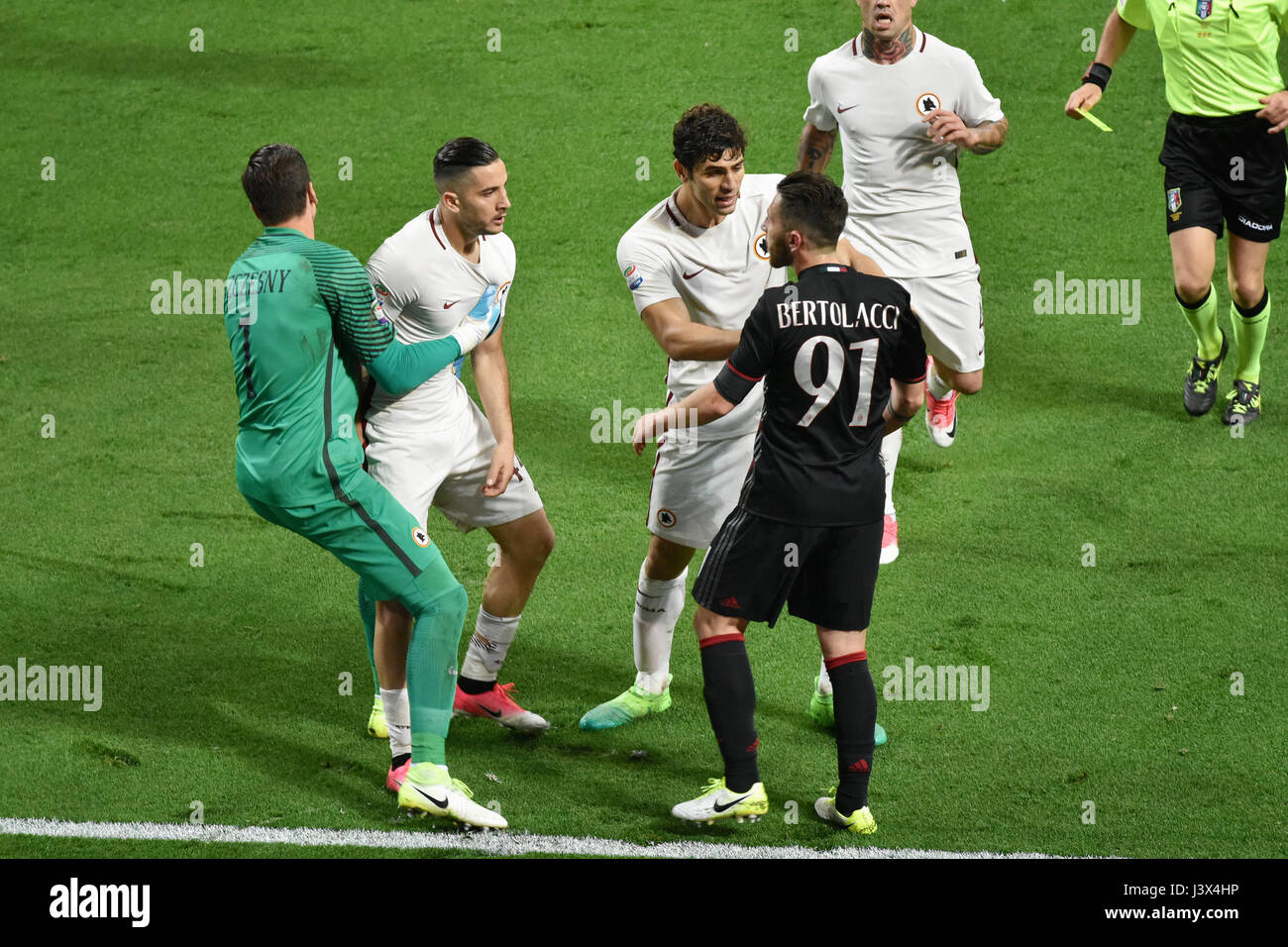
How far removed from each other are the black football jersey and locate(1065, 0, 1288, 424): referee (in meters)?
3.31

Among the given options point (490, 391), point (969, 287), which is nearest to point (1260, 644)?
point (969, 287)

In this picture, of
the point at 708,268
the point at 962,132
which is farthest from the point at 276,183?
the point at 962,132

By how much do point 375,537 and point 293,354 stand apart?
0.59m

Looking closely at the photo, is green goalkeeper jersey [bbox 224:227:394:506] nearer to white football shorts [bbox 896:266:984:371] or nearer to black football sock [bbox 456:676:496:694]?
black football sock [bbox 456:676:496:694]

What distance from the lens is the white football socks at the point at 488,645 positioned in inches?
206

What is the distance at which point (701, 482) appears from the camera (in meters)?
5.02

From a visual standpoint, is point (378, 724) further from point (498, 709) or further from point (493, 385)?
point (493, 385)

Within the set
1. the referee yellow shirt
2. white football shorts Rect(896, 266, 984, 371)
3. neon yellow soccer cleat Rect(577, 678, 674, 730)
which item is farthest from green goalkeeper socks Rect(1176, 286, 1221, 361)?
neon yellow soccer cleat Rect(577, 678, 674, 730)

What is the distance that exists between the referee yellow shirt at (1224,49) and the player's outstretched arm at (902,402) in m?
3.58

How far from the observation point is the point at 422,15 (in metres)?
12.5

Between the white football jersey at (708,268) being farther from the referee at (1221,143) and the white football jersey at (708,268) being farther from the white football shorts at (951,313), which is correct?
the referee at (1221,143)

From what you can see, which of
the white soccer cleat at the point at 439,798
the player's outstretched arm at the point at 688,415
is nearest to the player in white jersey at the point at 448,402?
the white soccer cleat at the point at 439,798

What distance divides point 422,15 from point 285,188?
8860 millimetres

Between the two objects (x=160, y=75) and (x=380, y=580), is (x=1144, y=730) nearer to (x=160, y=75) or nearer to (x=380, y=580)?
(x=380, y=580)
